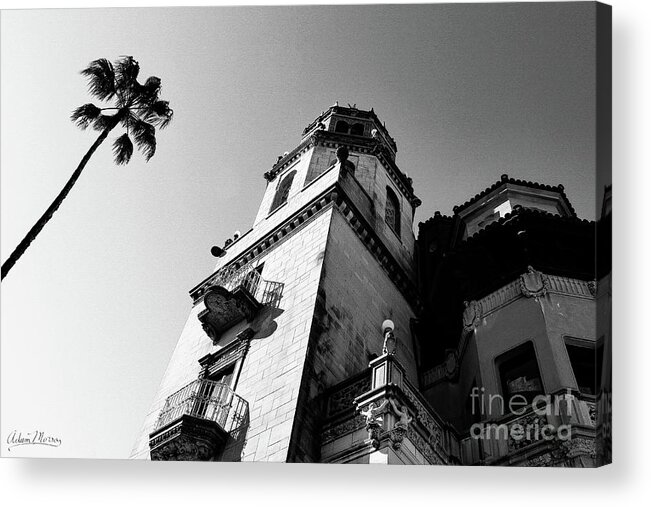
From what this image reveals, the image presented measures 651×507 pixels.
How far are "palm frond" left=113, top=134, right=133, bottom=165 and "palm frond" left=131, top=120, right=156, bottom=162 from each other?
7.3 inches

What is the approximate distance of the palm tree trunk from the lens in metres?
10.4

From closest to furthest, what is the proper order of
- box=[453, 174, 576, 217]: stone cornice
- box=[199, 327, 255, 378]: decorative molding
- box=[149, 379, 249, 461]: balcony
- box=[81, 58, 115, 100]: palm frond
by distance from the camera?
box=[149, 379, 249, 461]: balcony → box=[81, 58, 115, 100]: palm frond → box=[453, 174, 576, 217]: stone cornice → box=[199, 327, 255, 378]: decorative molding

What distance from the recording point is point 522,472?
26.3 ft

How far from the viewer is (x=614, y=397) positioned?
26.5 feet

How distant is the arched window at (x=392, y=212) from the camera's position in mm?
19069

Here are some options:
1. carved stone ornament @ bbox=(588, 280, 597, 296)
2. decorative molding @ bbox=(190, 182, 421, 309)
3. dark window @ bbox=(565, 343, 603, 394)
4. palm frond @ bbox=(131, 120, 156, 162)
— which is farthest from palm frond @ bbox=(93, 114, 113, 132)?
dark window @ bbox=(565, 343, 603, 394)

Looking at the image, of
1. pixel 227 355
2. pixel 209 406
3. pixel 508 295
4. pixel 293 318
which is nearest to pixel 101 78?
pixel 293 318

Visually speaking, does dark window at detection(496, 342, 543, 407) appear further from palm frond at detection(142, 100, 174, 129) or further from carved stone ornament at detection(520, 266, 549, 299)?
palm frond at detection(142, 100, 174, 129)

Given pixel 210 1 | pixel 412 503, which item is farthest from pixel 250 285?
pixel 412 503

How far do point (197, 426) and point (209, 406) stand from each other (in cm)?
104

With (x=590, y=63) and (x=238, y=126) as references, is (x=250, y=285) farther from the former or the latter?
(x=590, y=63)

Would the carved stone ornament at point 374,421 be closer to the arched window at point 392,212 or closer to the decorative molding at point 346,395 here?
the decorative molding at point 346,395

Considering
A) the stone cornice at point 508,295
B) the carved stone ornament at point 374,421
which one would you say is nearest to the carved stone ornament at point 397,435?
the carved stone ornament at point 374,421

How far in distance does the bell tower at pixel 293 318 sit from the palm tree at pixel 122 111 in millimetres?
3518
